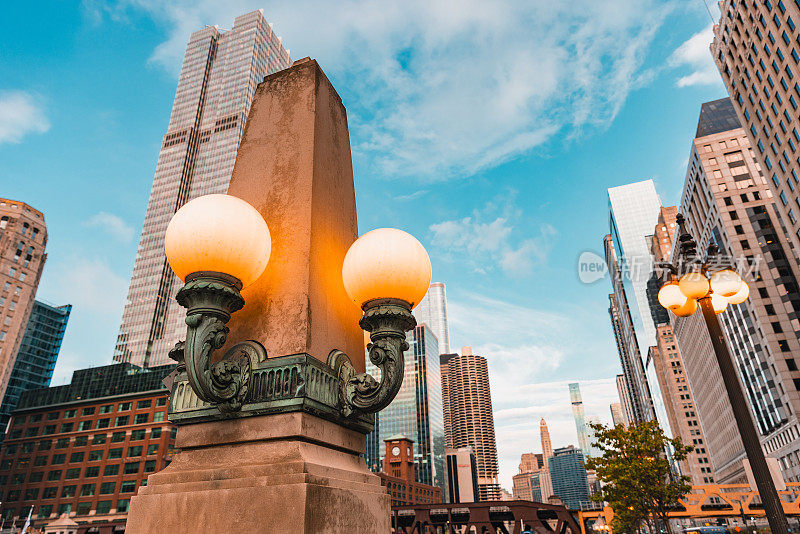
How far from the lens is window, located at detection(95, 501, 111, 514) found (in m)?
59.3

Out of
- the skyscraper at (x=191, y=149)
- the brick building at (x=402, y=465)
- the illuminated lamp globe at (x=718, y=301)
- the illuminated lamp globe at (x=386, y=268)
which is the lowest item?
the illuminated lamp globe at (x=386, y=268)

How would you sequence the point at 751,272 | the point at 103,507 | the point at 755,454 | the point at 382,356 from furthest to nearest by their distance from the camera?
1. the point at 751,272
2. the point at 103,507
3. the point at 755,454
4. the point at 382,356

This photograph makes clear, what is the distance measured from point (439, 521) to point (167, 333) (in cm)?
9398

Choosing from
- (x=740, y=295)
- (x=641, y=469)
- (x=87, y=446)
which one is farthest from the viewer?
(x=87, y=446)

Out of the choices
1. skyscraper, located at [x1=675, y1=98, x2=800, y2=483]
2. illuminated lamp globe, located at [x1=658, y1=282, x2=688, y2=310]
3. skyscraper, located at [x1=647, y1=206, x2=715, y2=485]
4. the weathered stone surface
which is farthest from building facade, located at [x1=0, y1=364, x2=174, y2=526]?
skyscraper, located at [x1=647, y1=206, x2=715, y2=485]

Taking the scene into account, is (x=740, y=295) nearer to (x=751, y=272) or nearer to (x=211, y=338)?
(x=211, y=338)

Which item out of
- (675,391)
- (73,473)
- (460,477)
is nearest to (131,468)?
(73,473)

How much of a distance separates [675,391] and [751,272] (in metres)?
76.8

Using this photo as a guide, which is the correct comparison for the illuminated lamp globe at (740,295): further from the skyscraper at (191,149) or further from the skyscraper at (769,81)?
the skyscraper at (191,149)

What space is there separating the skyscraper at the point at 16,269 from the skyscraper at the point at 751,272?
103134 mm

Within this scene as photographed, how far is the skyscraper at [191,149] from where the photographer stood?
10006 cm

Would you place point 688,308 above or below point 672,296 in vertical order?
below

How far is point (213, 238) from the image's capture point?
7.68 feet

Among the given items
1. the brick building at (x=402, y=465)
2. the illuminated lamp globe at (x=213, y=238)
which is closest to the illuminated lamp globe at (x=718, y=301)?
the illuminated lamp globe at (x=213, y=238)
